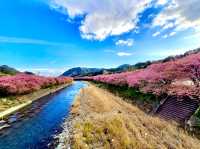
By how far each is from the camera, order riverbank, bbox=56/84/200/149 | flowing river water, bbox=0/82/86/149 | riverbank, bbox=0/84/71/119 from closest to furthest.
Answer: riverbank, bbox=56/84/200/149
flowing river water, bbox=0/82/86/149
riverbank, bbox=0/84/71/119

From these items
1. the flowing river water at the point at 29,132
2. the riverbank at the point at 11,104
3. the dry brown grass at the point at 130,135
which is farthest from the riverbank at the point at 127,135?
the riverbank at the point at 11,104

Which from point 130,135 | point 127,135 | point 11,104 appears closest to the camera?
point 127,135

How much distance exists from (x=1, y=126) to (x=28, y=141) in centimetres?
593

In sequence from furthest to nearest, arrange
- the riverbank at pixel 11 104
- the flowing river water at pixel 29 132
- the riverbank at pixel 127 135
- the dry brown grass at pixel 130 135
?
the riverbank at pixel 11 104, the flowing river water at pixel 29 132, the riverbank at pixel 127 135, the dry brown grass at pixel 130 135

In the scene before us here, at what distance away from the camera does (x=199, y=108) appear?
16.5m

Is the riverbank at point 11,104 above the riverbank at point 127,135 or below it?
above

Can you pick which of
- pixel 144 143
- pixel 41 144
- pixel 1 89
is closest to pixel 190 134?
pixel 144 143

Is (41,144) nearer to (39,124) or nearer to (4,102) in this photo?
(39,124)

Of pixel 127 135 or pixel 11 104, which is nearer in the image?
pixel 127 135

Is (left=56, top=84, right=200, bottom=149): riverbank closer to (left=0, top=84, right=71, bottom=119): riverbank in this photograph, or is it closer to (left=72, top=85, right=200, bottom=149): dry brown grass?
(left=72, top=85, right=200, bottom=149): dry brown grass

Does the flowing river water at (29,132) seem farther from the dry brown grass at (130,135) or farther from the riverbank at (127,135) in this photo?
the dry brown grass at (130,135)

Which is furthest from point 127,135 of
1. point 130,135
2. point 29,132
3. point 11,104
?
point 11,104

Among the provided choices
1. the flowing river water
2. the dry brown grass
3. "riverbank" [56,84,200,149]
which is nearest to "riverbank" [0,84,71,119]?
the flowing river water

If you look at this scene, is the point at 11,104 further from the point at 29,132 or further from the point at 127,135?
the point at 127,135
